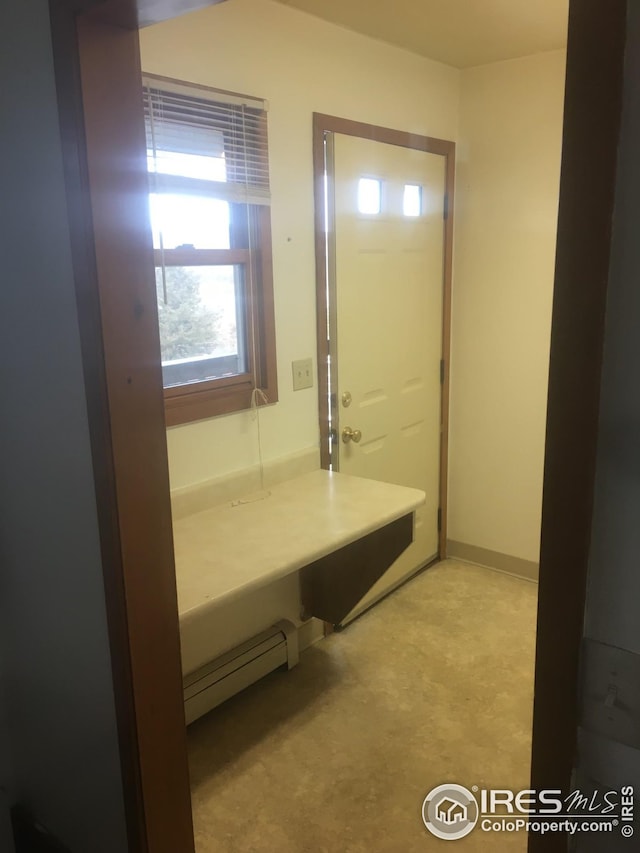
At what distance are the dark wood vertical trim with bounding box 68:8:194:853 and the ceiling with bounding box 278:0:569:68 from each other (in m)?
1.45

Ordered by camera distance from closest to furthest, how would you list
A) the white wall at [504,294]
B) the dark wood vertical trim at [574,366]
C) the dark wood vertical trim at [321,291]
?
the dark wood vertical trim at [574,366], the dark wood vertical trim at [321,291], the white wall at [504,294]

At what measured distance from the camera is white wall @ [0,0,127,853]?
50.7 inches

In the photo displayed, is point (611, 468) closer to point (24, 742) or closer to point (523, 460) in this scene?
point (24, 742)

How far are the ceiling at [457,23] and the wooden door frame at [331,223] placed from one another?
13.4 inches

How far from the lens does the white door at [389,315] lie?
2791 mm

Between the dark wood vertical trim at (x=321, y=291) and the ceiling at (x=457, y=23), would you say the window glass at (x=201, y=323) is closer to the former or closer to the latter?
the dark wood vertical trim at (x=321, y=291)

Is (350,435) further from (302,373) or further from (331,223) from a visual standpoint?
(331,223)

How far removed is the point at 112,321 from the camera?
1248 millimetres

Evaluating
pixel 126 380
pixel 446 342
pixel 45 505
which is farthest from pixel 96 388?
pixel 446 342

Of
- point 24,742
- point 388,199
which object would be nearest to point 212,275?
point 388,199

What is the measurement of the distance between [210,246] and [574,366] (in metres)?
1.76

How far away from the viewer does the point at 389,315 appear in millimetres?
3043

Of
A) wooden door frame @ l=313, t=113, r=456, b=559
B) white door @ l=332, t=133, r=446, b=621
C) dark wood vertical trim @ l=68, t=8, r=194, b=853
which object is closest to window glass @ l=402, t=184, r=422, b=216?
white door @ l=332, t=133, r=446, b=621

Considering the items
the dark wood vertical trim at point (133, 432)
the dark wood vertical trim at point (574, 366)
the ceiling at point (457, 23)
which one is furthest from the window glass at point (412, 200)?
the dark wood vertical trim at point (574, 366)
